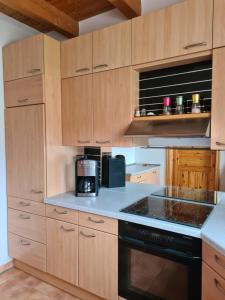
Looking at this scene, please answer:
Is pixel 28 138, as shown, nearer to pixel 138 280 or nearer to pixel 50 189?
pixel 50 189

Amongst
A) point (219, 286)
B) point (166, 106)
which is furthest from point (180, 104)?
point (219, 286)

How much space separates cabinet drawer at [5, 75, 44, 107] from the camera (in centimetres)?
205

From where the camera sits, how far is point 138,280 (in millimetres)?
1617

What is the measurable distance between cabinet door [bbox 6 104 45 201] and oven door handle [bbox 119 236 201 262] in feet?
3.10

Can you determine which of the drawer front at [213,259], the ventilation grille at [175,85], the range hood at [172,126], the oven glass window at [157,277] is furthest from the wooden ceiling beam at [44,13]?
the drawer front at [213,259]

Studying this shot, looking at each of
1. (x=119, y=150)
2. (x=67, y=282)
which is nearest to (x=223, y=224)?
(x=67, y=282)

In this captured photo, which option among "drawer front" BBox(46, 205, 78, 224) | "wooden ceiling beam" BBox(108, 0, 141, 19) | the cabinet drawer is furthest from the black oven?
"wooden ceiling beam" BBox(108, 0, 141, 19)

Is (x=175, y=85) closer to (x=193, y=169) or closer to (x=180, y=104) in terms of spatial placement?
(x=180, y=104)

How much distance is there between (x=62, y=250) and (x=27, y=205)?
1.89ft

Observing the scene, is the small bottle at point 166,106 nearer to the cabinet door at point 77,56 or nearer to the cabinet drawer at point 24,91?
the cabinet door at point 77,56

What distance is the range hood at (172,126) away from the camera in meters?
1.53

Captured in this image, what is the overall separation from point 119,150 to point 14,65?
5.94ft

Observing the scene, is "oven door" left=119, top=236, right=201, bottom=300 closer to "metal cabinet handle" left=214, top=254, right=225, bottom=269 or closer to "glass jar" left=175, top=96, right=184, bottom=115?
"metal cabinet handle" left=214, top=254, right=225, bottom=269

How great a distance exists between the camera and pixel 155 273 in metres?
1.54
